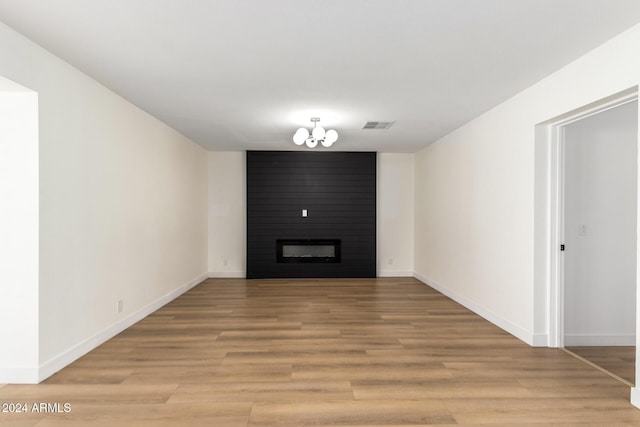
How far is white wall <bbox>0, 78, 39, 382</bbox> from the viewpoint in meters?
2.85

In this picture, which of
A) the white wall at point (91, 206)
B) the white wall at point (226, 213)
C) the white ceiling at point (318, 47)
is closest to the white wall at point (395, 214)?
the white wall at point (226, 213)

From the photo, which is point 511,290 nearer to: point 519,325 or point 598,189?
point 519,325

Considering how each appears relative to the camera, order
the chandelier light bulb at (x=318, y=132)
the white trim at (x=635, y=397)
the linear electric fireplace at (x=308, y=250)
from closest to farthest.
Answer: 1. the white trim at (x=635, y=397)
2. the chandelier light bulb at (x=318, y=132)
3. the linear electric fireplace at (x=308, y=250)

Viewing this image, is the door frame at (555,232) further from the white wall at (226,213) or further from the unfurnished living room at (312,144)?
the white wall at (226,213)

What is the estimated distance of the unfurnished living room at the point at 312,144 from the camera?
2.50 m

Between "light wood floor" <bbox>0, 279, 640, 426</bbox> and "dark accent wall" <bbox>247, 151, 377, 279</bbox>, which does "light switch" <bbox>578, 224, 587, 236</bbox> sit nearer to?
"light wood floor" <bbox>0, 279, 640, 426</bbox>

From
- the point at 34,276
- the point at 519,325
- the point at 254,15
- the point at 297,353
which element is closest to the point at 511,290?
the point at 519,325

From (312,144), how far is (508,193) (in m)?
2.48

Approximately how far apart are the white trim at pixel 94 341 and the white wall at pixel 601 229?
4437mm

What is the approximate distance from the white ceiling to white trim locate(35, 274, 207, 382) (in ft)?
7.57

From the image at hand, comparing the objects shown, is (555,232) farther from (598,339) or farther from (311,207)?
(311,207)

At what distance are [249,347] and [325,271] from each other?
3973 mm

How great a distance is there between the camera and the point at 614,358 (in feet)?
11.7

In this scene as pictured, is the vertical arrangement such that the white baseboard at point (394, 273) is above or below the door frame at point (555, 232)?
below
